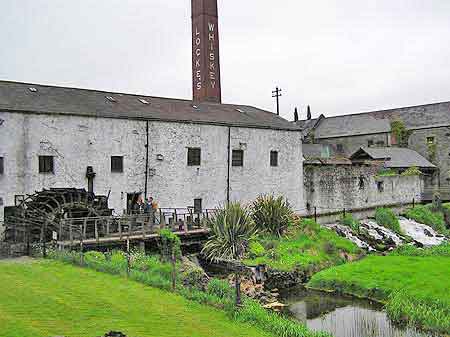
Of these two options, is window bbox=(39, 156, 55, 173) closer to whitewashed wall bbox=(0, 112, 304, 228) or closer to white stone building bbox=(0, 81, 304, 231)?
white stone building bbox=(0, 81, 304, 231)

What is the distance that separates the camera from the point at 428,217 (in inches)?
1341

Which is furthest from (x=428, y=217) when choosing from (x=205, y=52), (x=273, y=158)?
(x=205, y=52)

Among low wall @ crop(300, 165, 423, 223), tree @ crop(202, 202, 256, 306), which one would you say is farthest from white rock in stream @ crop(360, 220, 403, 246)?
tree @ crop(202, 202, 256, 306)

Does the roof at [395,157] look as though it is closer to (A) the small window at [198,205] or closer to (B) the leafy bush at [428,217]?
(B) the leafy bush at [428,217]

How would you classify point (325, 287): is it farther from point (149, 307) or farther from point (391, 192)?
point (391, 192)

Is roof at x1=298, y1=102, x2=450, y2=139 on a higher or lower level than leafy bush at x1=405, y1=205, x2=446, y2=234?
higher

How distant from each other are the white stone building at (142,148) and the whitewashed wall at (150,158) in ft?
0.14

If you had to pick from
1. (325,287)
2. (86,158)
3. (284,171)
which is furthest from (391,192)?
(86,158)

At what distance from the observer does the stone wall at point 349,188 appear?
31.8 meters

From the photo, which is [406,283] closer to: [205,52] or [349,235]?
[349,235]

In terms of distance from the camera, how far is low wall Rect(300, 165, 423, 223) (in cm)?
3173

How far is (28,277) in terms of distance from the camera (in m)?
12.9

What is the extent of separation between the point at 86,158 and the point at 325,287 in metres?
12.1

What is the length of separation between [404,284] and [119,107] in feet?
51.8
